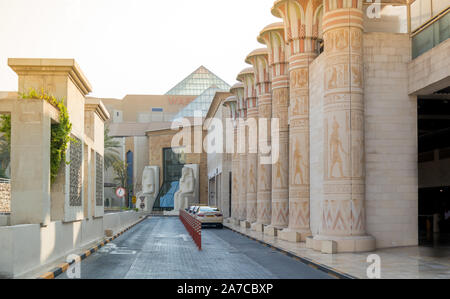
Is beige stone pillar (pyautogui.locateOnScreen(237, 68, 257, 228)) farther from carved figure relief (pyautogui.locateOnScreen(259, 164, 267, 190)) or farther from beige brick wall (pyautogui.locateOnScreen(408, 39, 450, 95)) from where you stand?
beige brick wall (pyautogui.locateOnScreen(408, 39, 450, 95))

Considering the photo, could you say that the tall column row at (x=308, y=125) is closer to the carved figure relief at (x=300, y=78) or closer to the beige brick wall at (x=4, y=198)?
the carved figure relief at (x=300, y=78)

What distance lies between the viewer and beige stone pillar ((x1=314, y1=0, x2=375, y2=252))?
59.4ft

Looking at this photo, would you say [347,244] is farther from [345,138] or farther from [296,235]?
[296,235]

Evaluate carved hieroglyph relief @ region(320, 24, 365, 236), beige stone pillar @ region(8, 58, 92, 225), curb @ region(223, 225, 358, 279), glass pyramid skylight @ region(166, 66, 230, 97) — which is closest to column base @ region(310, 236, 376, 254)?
carved hieroglyph relief @ region(320, 24, 365, 236)

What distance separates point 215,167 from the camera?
2367 inches

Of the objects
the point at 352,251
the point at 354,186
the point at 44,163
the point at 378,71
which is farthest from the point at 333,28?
the point at 44,163

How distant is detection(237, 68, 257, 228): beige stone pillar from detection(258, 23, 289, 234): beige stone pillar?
735cm

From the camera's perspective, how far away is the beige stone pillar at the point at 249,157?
36.0m

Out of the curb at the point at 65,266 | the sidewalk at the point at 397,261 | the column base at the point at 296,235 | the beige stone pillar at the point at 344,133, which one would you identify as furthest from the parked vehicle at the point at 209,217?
the beige stone pillar at the point at 344,133

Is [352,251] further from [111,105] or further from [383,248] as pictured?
[111,105]

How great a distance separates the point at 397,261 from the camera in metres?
14.6

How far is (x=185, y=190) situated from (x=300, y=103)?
47990mm

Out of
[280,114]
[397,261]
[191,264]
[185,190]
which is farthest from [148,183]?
[397,261]

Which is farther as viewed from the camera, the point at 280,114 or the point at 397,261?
the point at 280,114
